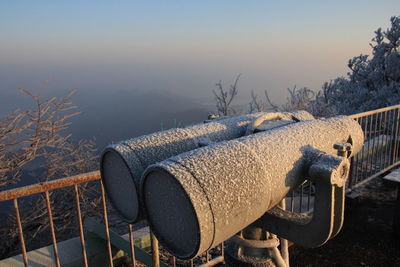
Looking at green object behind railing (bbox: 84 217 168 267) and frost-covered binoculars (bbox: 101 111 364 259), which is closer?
frost-covered binoculars (bbox: 101 111 364 259)

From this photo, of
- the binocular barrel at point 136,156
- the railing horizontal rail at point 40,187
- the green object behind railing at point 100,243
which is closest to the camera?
the binocular barrel at point 136,156

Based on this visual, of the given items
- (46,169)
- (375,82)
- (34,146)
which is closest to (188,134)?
(34,146)

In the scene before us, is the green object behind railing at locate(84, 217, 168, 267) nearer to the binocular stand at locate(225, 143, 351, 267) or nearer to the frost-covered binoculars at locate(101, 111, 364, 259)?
the binocular stand at locate(225, 143, 351, 267)

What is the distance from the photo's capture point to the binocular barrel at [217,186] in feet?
2.93

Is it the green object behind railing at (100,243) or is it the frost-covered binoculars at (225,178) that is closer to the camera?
the frost-covered binoculars at (225,178)

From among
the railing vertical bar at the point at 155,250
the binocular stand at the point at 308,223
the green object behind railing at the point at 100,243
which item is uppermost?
the binocular stand at the point at 308,223

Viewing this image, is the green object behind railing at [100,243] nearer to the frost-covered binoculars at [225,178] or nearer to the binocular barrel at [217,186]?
the frost-covered binoculars at [225,178]

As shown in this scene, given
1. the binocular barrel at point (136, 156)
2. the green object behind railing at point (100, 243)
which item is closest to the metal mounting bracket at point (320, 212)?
the binocular barrel at point (136, 156)

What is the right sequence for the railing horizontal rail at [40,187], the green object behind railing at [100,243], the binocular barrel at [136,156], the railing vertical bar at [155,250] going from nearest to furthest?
the binocular barrel at [136,156]
the railing horizontal rail at [40,187]
the railing vertical bar at [155,250]
the green object behind railing at [100,243]

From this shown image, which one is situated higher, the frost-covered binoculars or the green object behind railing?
the frost-covered binoculars

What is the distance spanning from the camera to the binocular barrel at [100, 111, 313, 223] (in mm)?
1134

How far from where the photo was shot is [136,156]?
1141 millimetres

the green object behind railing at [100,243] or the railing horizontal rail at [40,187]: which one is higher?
the railing horizontal rail at [40,187]

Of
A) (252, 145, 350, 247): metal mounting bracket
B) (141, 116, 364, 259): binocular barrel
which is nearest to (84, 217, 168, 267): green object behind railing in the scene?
(252, 145, 350, 247): metal mounting bracket
